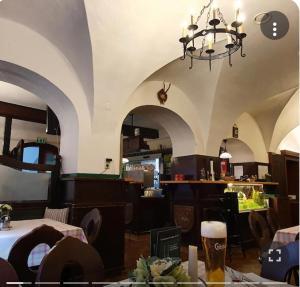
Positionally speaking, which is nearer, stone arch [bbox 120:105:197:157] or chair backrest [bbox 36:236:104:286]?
chair backrest [bbox 36:236:104:286]

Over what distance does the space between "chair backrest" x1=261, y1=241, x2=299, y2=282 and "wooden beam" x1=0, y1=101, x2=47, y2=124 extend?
6156 millimetres

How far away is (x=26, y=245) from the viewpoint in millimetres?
1825

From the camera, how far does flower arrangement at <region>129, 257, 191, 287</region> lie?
84 cm

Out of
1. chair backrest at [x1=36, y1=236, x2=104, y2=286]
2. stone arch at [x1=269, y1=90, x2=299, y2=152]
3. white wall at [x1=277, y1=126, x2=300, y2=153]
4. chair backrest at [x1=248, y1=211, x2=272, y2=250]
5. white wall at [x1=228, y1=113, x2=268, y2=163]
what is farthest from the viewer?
white wall at [x1=277, y1=126, x2=300, y2=153]

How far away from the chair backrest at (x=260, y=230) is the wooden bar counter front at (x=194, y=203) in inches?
74.0

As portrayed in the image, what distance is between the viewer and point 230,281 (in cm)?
125

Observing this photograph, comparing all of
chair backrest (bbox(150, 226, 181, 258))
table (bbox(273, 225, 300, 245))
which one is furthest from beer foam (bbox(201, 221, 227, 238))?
table (bbox(273, 225, 300, 245))

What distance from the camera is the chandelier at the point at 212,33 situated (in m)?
2.68

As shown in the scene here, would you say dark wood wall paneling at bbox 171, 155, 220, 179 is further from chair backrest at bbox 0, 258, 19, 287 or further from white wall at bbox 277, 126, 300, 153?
chair backrest at bbox 0, 258, 19, 287

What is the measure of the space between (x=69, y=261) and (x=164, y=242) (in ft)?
1.60

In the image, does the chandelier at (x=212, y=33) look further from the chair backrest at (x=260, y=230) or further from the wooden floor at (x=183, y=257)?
the wooden floor at (x=183, y=257)

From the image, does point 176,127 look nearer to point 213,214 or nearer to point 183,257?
point 213,214

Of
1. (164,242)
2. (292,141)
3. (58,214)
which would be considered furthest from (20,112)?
(292,141)

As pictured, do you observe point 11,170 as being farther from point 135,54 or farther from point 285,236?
point 285,236
